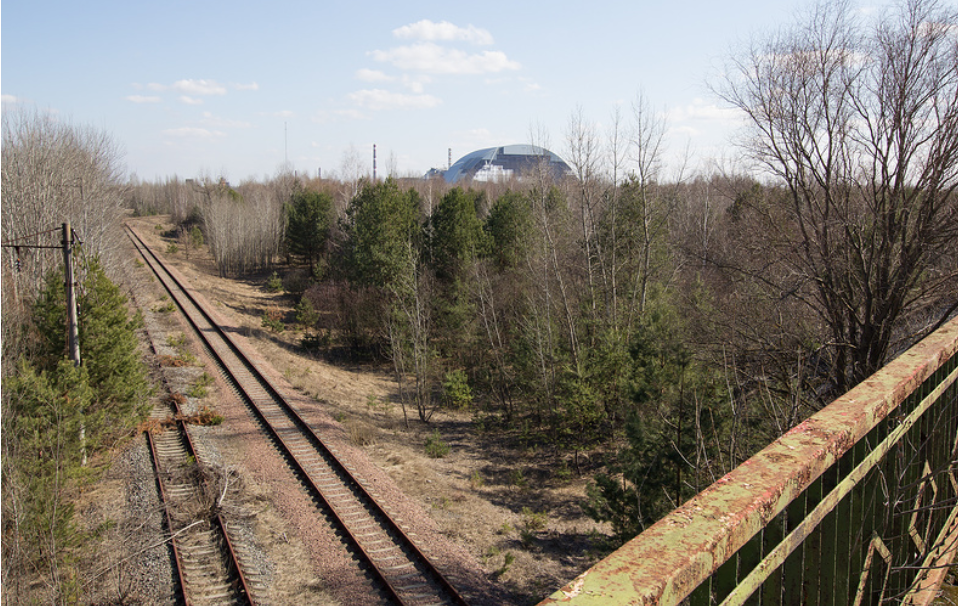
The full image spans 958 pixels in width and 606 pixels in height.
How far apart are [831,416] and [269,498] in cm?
1393

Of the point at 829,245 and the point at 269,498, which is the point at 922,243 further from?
the point at 269,498

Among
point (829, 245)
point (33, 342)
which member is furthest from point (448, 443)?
point (829, 245)

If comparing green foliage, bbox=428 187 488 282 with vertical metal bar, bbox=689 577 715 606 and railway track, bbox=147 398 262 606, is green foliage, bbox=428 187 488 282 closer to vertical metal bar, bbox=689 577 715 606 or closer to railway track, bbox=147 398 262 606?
railway track, bbox=147 398 262 606

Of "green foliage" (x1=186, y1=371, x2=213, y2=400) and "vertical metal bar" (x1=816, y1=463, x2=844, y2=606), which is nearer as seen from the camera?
"vertical metal bar" (x1=816, y1=463, x2=844, y2=606)

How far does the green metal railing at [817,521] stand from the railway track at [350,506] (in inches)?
340

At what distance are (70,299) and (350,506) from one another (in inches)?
325

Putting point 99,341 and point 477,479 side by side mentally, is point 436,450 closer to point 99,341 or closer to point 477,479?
point 477,479

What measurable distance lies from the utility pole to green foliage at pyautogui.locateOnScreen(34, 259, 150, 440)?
1.84 ft

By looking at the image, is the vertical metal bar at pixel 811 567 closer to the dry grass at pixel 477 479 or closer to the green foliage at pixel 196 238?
the dry grass at pixel 477 479

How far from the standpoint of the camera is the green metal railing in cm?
107

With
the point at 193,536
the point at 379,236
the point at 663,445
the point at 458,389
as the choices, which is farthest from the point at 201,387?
the point at 663,445

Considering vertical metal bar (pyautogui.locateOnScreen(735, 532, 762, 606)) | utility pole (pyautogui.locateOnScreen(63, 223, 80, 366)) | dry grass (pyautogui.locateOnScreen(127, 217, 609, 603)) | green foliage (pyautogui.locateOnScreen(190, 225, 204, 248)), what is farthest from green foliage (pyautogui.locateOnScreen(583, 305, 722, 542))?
green foliage (pyautogui.locateOnScreen(190, 225, 204, 248))

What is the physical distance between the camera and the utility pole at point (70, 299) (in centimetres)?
1393

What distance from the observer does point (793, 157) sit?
11.0 metres
